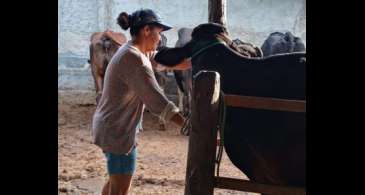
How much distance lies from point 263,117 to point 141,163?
3758 mm

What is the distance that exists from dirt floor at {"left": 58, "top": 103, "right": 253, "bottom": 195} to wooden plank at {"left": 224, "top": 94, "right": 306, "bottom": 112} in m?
2.74

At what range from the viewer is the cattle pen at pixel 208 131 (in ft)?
7.06

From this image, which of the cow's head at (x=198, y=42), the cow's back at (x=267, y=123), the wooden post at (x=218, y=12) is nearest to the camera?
the cow's back at (x=267, y=123)

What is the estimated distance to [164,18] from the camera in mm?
13461

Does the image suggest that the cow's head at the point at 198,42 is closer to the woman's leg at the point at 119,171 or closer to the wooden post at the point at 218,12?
the woman's leg at the point at 119,171

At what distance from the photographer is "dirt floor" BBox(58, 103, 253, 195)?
5.01 metres

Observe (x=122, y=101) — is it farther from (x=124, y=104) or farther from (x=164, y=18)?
(x=164, y=18)

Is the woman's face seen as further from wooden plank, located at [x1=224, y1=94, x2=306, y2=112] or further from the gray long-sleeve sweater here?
wooden plank, located at [x1=224, y1=94, x2=306, y2=112]

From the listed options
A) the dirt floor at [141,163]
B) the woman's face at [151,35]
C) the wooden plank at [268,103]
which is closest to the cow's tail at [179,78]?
the dirt floor at [141,163]

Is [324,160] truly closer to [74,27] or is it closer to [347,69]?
[347,69]

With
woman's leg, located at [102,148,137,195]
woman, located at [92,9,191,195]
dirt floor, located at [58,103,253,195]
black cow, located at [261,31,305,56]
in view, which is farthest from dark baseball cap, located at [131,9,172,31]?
black cow, located at [261,31,305,56]

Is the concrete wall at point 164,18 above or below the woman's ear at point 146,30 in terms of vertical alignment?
above

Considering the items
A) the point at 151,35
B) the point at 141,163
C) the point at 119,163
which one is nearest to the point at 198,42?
the point at 151,35

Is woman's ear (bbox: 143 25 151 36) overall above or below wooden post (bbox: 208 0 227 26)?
below
